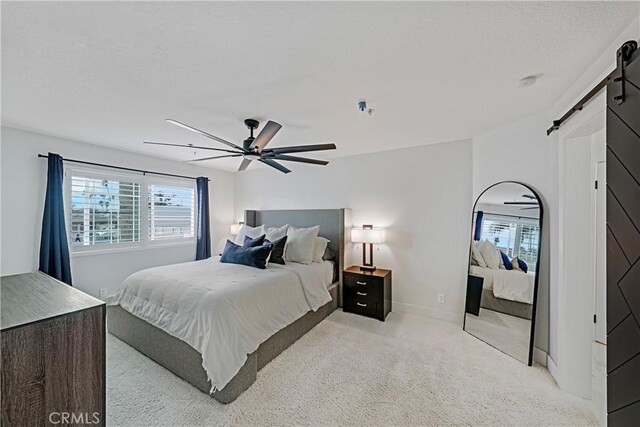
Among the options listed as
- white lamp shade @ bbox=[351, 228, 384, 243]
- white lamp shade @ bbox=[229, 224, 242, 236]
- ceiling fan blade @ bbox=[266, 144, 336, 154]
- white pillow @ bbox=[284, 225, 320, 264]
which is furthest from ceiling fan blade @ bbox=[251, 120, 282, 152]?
white lamp shade @ bbox=[229, 224, 242, 236]

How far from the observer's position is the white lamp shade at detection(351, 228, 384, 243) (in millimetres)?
3559

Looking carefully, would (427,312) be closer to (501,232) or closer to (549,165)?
(501,232)

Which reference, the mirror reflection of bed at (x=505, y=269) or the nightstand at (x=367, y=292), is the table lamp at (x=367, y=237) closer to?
the nightstand at (x=367, y=292)

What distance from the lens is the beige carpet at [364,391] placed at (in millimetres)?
A: 1732

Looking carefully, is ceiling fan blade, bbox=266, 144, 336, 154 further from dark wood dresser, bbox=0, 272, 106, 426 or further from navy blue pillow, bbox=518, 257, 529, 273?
navy blue pillow, bbox=518, 257, 529, 273

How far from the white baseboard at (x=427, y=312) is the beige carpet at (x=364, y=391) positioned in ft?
1.79

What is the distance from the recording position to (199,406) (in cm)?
185

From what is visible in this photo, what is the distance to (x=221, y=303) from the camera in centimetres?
201

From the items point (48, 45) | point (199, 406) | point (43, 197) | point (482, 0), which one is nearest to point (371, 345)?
point (199, 406)

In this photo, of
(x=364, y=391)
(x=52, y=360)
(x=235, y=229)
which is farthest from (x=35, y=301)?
(x=235, y=229)

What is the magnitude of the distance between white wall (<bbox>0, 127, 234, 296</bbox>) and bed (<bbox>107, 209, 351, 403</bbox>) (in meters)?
Answer: 1.14

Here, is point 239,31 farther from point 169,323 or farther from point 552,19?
point 169,323

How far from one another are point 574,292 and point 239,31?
2953 millimetres

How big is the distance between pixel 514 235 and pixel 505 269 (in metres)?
0.38
